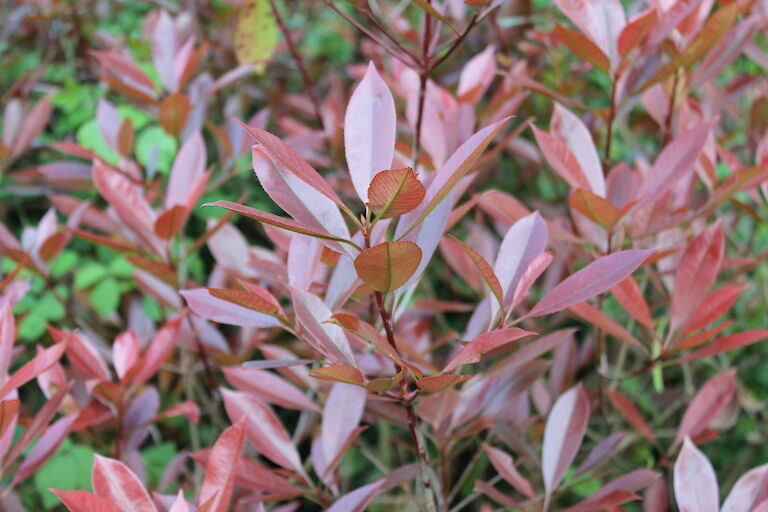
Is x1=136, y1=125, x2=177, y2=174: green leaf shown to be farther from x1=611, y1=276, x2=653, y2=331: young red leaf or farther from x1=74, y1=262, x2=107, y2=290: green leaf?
x1=611, y1=276, x2=653, y2=331: young red leaf

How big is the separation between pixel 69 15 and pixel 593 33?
1498 millimetres

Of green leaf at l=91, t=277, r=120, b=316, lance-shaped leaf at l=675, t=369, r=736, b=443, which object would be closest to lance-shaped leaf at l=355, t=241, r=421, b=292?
lance-shaped leaf at l=675, t=369, r=736, b=443

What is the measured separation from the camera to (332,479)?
0.89m

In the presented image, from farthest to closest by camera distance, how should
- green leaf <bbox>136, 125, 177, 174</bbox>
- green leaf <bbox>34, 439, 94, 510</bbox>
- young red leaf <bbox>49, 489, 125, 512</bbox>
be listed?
1. green leaf <bbox>136, 125, 177, 174</bbox>
2. green leaf <bbox>34, 439, 94, 510</bbox>
3. young red leaf <bbox>49, 489, 125, 512</bbox>

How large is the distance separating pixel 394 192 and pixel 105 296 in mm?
1085

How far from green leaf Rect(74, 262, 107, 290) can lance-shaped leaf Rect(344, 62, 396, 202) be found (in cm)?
102

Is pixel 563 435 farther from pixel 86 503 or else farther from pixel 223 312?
pixel 86 503

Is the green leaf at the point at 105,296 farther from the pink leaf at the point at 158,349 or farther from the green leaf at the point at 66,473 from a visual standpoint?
the pink leaf at the point at 158,349

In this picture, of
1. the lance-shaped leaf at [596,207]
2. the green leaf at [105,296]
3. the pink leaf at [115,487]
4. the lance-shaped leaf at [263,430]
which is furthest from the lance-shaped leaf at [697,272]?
the green leaf at [105,296]

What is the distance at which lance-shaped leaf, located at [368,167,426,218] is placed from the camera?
530 millimetres

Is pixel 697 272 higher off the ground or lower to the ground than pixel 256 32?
lower

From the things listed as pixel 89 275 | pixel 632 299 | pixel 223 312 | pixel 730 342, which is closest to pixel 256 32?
pixel 89 275

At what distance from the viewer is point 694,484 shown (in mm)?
753

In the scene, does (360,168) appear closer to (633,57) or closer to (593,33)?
(593,33)
